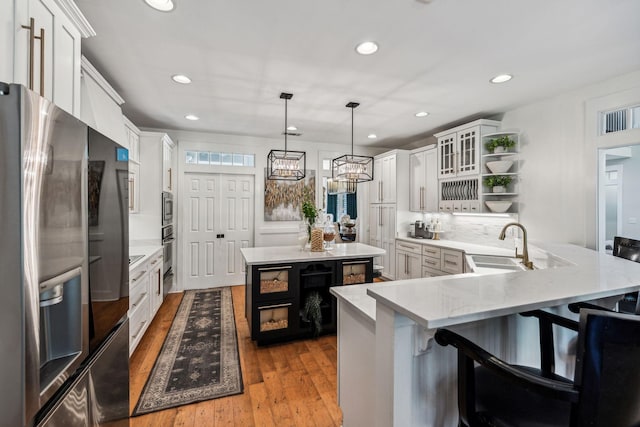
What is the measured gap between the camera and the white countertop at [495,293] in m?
0.88

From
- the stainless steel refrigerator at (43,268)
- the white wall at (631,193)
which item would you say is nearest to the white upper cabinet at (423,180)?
the white wall at (631,193)

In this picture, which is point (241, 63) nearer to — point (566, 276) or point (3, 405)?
point (3, 405)

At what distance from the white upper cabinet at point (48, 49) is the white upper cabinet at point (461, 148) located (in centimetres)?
429

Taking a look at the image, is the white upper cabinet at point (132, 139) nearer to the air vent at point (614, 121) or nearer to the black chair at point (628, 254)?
the black chair at point (628, 254)

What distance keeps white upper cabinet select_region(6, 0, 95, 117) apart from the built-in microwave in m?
2.66

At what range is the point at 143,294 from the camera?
3018 mm

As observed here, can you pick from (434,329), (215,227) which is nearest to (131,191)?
(215,227)

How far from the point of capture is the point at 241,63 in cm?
263

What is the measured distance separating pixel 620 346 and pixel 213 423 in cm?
217

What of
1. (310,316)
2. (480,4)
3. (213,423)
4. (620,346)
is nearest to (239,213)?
(310,316)

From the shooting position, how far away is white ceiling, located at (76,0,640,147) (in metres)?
1.91

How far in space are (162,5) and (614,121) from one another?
4189 mm

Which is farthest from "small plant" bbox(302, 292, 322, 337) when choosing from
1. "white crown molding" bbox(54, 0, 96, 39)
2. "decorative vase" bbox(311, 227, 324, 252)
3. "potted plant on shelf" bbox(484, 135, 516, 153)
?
"potted plant on shelf" bbox(484, 135, 516, 153)

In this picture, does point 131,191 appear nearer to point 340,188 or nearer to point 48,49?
point 48,49
